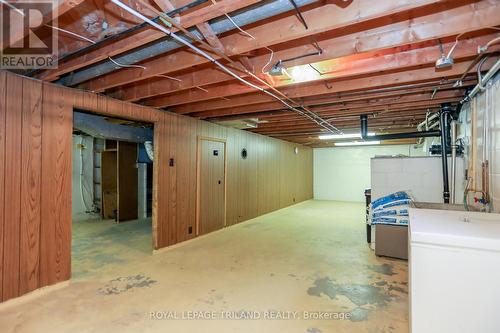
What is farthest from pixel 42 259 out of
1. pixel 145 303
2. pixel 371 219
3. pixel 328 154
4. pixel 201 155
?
pixel 328 154

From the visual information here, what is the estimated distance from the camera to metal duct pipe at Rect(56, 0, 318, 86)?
5.11 feet

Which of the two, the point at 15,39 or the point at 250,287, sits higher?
the point at 15,39

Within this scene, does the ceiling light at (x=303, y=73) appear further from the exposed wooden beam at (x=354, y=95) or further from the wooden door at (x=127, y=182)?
the wooden door at (x=127, y=182)

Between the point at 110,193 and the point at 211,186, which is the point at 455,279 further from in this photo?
the point at 110,193

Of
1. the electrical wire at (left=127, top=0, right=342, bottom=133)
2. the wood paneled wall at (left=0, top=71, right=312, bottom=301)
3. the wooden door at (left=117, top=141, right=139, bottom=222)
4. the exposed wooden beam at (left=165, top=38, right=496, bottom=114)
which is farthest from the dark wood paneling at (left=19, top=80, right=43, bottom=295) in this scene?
the wooden door at (left=117, top=141, right=139, bottom=222)

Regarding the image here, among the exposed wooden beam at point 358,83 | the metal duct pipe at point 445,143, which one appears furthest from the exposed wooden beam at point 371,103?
the exposed wooden beam at point 358,83

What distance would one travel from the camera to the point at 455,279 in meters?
1.19

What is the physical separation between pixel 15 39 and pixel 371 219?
14.7 feet

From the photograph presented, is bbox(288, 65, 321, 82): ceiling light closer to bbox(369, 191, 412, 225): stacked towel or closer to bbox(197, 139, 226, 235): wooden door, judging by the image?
bbox(369, 191, 412, 225): stacked towel

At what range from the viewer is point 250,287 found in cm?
279

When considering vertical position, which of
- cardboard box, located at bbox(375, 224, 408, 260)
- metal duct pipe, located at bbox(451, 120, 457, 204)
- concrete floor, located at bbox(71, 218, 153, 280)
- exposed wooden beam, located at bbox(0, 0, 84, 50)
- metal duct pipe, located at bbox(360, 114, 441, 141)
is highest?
exposed wooden beam, located at bbox(0, 0, 84, 50)

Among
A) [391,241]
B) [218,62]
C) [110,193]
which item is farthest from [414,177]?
[110,193]

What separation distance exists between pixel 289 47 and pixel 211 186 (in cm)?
333

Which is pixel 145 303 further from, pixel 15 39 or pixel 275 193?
pixel 275 193
